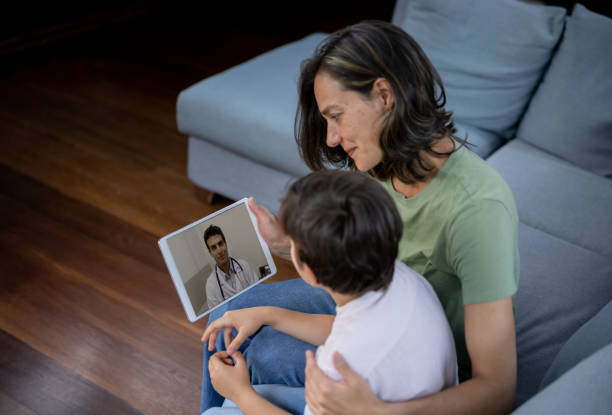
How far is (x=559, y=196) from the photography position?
1739 mm

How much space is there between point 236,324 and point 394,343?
17.0 inches

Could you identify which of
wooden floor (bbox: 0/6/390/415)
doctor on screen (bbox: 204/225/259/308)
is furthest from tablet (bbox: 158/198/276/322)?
wooden floor (bbox: 0/6/390/415)

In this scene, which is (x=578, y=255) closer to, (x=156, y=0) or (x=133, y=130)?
(x=133, y=130)

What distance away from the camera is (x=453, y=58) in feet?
6.75

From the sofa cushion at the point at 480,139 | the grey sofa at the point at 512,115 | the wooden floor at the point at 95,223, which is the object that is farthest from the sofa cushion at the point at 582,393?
the sofa cushion at the point at 480,139

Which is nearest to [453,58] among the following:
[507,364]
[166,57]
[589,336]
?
[589,336]

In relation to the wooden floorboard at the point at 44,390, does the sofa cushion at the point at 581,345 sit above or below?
above

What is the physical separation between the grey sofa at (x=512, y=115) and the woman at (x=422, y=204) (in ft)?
1.91

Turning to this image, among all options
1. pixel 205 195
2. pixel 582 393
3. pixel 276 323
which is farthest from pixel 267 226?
pixel 205 195

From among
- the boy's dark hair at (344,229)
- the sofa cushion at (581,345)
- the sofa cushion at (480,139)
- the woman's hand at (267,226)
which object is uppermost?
the boy's dark hair at (344,229)

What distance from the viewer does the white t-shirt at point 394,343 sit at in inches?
31.4

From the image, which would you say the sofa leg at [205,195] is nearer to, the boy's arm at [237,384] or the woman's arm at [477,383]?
the boy's arm at [237,384]

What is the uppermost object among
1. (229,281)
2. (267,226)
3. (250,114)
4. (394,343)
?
(394,343)

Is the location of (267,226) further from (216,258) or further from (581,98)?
(581,98)
